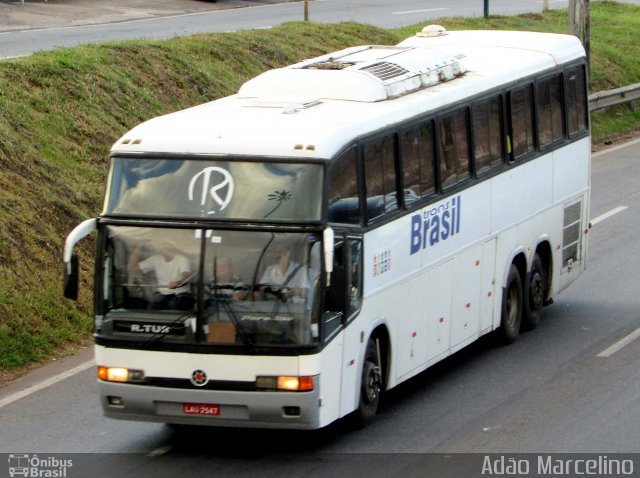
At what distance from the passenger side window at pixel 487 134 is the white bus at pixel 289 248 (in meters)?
0.29

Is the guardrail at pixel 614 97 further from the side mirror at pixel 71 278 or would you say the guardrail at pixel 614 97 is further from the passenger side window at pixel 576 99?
the side mirror at pixel 71 278

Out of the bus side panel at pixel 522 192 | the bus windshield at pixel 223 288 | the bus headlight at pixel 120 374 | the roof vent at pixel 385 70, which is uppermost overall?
the roof vent at pixel 385 70

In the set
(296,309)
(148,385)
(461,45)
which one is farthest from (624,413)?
(461,45)

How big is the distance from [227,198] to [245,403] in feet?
5.12

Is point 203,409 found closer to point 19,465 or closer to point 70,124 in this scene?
point 19,465

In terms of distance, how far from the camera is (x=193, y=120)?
11586 millimetres

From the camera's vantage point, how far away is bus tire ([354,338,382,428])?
1198 centimetres

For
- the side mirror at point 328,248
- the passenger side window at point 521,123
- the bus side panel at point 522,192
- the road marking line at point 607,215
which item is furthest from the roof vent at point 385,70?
the road marking line at point 607,215

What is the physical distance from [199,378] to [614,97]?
21.4 metres

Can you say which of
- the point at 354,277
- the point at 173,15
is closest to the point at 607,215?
the point at 354,277

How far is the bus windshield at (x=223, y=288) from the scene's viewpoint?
424 inches

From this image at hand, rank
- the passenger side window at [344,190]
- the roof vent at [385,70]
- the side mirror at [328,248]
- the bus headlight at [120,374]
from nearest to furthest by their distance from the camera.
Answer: the side mirror at [328,248]
the bus headlight at [120,374]
the passenger side window at [344,190]
the roof vent at [385,70]

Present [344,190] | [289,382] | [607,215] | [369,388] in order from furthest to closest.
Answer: [607,215], [369,388], [344,190], [289,382]

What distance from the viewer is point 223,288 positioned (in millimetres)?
10836
